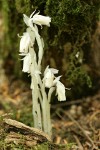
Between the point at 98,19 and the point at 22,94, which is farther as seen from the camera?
the point at 22,94

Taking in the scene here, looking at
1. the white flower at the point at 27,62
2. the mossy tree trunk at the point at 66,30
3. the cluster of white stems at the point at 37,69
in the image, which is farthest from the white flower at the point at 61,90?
the mossy tree trunk at the point at 66,30

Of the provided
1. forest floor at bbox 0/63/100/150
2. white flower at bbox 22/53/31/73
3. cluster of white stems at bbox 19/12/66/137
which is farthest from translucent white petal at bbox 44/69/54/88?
forest floor at bbox 0/63/100/150

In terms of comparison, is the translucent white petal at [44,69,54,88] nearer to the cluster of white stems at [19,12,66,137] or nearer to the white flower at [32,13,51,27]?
the cluster of white stems at [19,12,66,137]

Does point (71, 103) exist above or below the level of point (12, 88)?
below

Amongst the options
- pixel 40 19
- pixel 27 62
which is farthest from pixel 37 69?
pixel 40 19

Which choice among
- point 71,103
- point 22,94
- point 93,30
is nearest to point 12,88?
point 22,94

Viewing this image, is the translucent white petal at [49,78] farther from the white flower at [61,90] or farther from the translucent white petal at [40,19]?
the translucent white petal at [40,19]

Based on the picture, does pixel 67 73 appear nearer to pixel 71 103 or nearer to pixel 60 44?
pixel 60 44

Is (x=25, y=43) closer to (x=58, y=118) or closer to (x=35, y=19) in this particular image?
(x=35, y=19)
